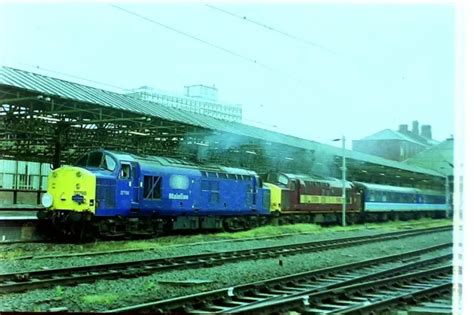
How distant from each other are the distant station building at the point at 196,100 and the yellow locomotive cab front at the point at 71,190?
3.29 ft

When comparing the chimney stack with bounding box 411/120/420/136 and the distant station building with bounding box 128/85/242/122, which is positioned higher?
the distant station building with bounding box 128/85/242/122

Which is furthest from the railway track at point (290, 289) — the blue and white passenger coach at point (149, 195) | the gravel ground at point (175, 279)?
the blue and white passenger coach at point (149, 195)

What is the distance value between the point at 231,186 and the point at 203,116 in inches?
111

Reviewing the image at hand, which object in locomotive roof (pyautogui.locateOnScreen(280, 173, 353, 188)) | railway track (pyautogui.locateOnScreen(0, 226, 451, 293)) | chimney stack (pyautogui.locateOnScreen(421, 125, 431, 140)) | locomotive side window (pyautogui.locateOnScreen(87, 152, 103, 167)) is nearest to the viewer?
chimney stack (pyautogui.locateOnScreen(421, 125, 431, 140))

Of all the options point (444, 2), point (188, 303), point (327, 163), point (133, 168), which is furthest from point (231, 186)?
point (444, 2)

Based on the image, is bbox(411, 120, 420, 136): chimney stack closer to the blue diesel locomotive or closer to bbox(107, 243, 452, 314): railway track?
the blue diesel locomotive

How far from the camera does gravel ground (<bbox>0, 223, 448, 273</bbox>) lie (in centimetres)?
469

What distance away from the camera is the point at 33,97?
409 centimetres

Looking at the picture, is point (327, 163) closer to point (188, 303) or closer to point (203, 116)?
point (203, 116)

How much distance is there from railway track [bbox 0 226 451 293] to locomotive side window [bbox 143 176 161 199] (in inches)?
44.9

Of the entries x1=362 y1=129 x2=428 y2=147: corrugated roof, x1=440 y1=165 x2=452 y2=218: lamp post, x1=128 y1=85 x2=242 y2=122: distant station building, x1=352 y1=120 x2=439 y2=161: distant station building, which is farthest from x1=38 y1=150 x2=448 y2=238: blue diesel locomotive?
x1=128 y1=85 x2=242 y2=122: distant station building

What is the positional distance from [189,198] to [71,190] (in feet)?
6.03

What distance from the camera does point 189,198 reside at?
6.93 meters

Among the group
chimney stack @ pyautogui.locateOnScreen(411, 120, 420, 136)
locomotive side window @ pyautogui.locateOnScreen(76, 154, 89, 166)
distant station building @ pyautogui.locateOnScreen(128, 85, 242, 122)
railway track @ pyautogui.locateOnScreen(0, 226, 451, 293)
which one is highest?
distant station building @ pyautogui.locateOnScreen(128, 85, 242, 122)
